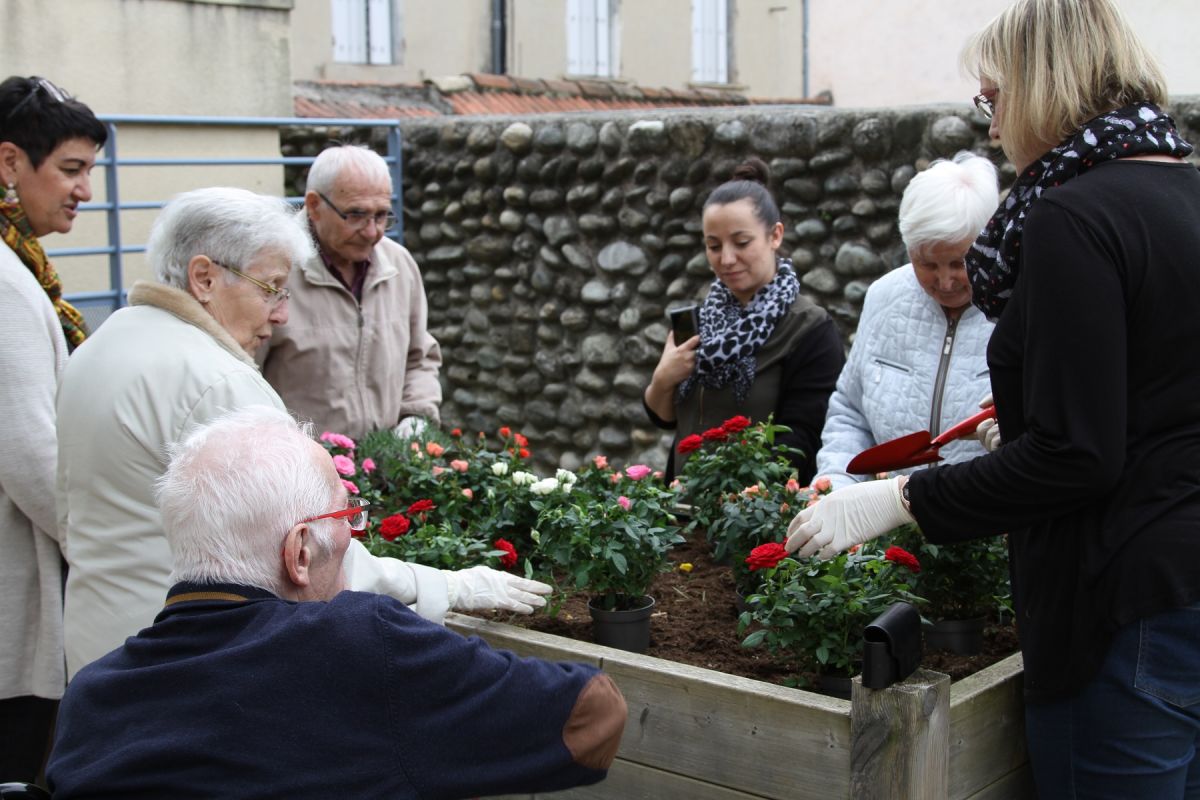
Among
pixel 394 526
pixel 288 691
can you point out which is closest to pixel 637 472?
pixel 394 526

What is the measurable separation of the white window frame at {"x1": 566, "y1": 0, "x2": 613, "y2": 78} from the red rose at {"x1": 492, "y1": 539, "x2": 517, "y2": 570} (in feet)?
29.5

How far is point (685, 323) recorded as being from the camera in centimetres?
386

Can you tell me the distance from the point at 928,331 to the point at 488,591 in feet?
3.94

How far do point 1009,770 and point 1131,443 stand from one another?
671mm

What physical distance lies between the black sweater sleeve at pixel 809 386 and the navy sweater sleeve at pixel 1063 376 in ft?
5.68

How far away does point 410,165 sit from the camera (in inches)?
298

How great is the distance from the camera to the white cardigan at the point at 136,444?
7.27 ft

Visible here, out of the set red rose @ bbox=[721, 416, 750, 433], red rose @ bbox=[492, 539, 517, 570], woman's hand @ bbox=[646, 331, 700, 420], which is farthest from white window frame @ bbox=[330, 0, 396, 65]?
red rose @ bbox=[492, 539, 517, 570]

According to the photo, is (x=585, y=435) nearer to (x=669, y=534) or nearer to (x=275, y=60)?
(x=275, y=60)

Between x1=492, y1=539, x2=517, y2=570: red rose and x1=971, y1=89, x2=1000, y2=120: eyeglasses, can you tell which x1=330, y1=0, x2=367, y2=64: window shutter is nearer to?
x1=492, y1=539, x2=517, y2=570: red rose

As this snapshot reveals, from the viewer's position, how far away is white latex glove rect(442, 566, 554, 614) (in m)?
2.38

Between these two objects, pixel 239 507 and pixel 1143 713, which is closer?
pixel 239 507

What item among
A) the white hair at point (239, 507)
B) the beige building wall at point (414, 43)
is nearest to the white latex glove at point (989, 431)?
the white hair at point (239, 507)

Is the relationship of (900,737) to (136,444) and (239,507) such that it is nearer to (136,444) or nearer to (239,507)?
(239,507)
